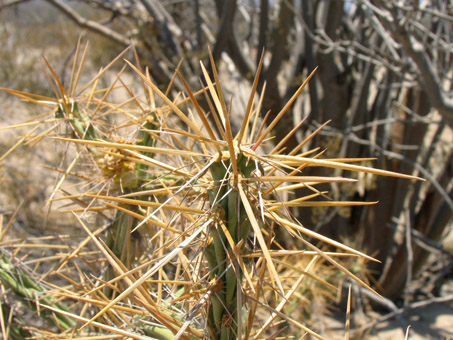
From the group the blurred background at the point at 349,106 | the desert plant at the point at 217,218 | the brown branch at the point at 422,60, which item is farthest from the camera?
the blurred background at the point at 349,106

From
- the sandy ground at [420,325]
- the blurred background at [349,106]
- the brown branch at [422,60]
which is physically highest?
the brown branch at [422,60]

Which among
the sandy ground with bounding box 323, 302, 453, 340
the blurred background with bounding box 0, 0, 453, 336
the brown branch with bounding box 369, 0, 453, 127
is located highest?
the brown branch with bounding box 369, 0, 453, 127

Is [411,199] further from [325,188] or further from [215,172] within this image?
[215,172]

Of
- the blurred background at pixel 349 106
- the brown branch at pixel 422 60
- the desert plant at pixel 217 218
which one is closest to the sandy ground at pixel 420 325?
the blurred background at pixel 349 106

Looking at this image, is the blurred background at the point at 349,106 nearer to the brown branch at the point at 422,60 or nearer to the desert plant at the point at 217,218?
the brown branch at the point at 422,60

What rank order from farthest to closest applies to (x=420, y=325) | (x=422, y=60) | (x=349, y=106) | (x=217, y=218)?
(x=349, y=106), (x=420, y=325), (x=422, y=60), (x=217, y=218)

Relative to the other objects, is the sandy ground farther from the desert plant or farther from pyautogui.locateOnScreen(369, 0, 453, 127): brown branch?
the desert plant

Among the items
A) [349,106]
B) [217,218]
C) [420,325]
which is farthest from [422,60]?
[420,325]

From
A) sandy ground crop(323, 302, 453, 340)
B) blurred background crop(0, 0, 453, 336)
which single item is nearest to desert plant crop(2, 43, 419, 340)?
blurred background crop(0, 0, 453, 336)

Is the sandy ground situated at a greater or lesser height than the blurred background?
lesser

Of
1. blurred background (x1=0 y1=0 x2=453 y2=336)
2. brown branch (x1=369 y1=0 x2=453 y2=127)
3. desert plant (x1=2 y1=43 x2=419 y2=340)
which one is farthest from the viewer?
blurred background (x1=0 y1=0 x2=453 y2=336)

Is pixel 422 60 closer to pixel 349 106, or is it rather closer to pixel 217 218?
pixel 217 218
